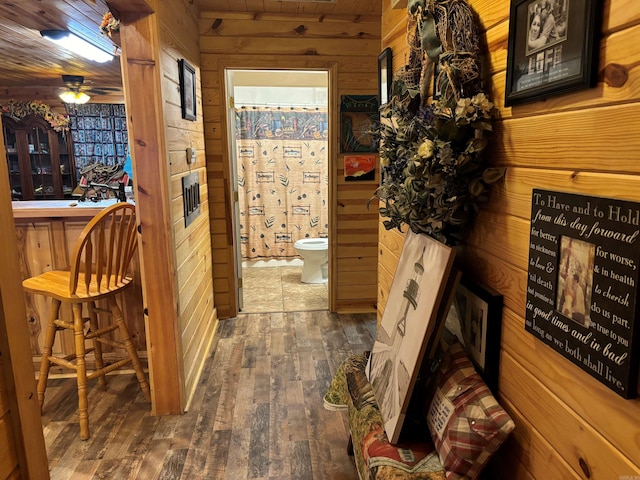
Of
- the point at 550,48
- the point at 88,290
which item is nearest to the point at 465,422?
the point at 550,48

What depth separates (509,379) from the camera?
124 centimetres

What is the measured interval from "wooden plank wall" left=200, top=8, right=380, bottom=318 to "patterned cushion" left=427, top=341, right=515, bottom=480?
258 cm

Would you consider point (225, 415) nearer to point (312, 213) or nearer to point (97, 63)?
point (312, 213)

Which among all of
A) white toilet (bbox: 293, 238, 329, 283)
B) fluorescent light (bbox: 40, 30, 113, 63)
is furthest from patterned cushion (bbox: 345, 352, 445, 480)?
fluorescent light (bbox: 40, 30, 113, 63)

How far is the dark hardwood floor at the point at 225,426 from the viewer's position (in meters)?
2.07

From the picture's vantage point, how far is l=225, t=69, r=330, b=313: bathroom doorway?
17.4ft

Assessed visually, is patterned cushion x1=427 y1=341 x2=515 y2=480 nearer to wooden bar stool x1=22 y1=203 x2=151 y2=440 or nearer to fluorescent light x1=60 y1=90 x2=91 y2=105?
wooden bar stool x1=22 y1=203 x2=151 y2=440

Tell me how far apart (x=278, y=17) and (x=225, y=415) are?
9.57 ft

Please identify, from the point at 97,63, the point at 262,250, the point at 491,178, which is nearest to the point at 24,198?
the point at 97,63

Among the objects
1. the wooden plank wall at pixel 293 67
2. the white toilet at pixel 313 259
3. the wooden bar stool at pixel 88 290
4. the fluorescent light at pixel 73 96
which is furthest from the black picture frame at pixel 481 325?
the fluorescent light at pixel 73 96

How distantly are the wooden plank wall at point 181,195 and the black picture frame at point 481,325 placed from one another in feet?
5.14

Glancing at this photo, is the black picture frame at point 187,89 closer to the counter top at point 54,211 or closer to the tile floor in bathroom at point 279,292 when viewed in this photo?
the counter top at point 54,211

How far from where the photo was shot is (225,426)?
2.39m

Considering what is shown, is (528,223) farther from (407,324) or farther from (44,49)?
(44,49)
